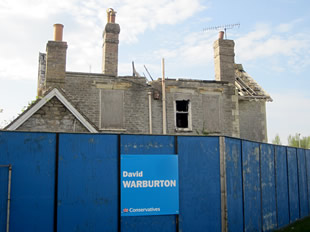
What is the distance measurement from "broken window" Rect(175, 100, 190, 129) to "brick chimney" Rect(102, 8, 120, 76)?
3818mm

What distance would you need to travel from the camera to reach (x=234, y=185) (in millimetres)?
9820

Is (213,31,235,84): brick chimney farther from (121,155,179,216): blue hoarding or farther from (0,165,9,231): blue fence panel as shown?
(0,165,9,231): blue fence panel

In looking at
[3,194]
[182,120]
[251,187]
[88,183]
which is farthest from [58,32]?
[251,187]

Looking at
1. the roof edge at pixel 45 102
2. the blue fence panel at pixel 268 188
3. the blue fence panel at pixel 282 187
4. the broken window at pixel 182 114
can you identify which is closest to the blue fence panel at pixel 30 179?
the roof edge at pixel 45 102

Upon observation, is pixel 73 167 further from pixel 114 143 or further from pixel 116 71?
pixel 116 71

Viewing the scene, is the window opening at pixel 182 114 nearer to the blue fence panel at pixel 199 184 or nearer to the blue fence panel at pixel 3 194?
the blue fence panel at pixel 199 184

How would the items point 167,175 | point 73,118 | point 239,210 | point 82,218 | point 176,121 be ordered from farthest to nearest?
point 176,121 < point 73,118 < point 239,210 < point 167,175 < point 82,218

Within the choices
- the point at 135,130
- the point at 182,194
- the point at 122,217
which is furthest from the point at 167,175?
the point at 135,130

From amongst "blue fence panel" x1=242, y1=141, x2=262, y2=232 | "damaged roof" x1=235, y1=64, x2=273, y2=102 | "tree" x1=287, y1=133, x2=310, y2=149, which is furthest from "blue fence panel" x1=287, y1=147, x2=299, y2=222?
"tree" x1=287, y1=133, x2=310, y2=149

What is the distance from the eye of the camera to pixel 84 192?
27.1 ft

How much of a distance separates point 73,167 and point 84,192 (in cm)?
62

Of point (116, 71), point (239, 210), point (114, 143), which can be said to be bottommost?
point (239, 210)

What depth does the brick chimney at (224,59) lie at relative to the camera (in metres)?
20.5

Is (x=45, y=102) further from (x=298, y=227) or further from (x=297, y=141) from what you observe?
(x=297, y=141)
